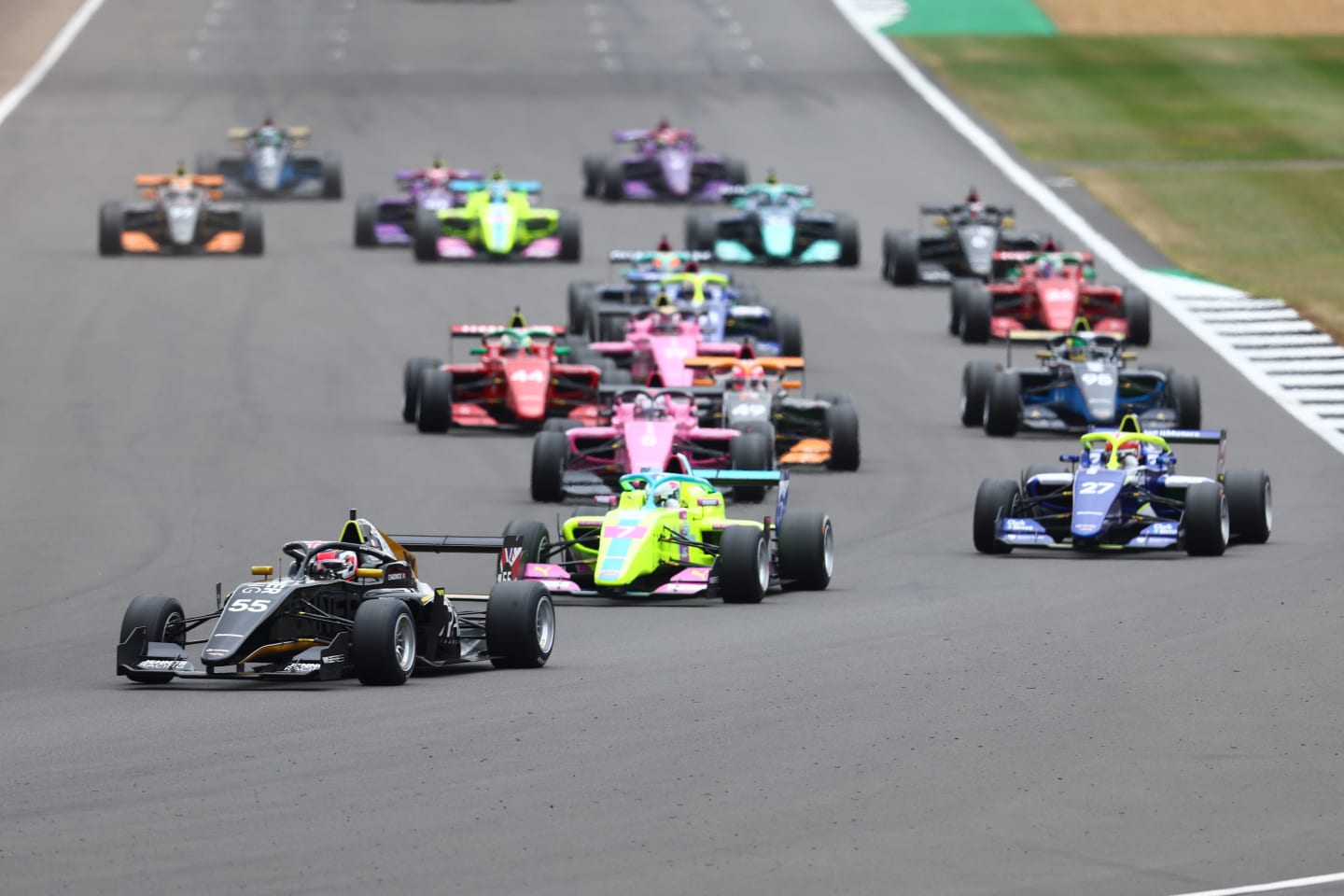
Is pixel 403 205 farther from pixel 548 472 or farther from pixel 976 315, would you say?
pixel 548 472

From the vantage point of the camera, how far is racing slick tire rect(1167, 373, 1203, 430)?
3869 centimetres

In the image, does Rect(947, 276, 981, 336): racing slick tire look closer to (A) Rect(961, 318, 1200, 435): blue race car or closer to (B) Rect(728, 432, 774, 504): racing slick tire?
(A) Rect(961, 318, 1200, 435): blue race car

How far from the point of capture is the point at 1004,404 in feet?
127

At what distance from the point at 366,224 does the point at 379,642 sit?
36426 mm

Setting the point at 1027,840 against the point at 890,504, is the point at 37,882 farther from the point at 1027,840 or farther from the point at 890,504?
the point at 890,504

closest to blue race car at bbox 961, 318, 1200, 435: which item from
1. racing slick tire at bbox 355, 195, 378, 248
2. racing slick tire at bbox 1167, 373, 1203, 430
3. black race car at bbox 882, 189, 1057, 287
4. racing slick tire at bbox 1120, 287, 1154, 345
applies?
racing slick tire at bbox 1167, 373, 1203, 430

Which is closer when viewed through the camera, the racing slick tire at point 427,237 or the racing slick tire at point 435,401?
the racing slick tire at point 435,401

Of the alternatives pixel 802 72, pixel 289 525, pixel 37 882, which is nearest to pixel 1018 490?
pixel 289 525

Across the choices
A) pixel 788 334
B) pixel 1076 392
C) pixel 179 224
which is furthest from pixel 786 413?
pixel 179 224

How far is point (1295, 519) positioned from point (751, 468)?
6.65 metres

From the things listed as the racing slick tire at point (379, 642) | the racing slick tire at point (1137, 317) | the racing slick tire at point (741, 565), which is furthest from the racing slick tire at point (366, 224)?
the racing slick tire at point (379, 642)

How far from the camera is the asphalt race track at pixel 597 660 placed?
1559 cm

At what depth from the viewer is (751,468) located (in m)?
33.7

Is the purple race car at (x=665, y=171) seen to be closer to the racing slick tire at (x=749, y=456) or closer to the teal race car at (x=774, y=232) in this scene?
the teal race car at (x=774, y=232)
